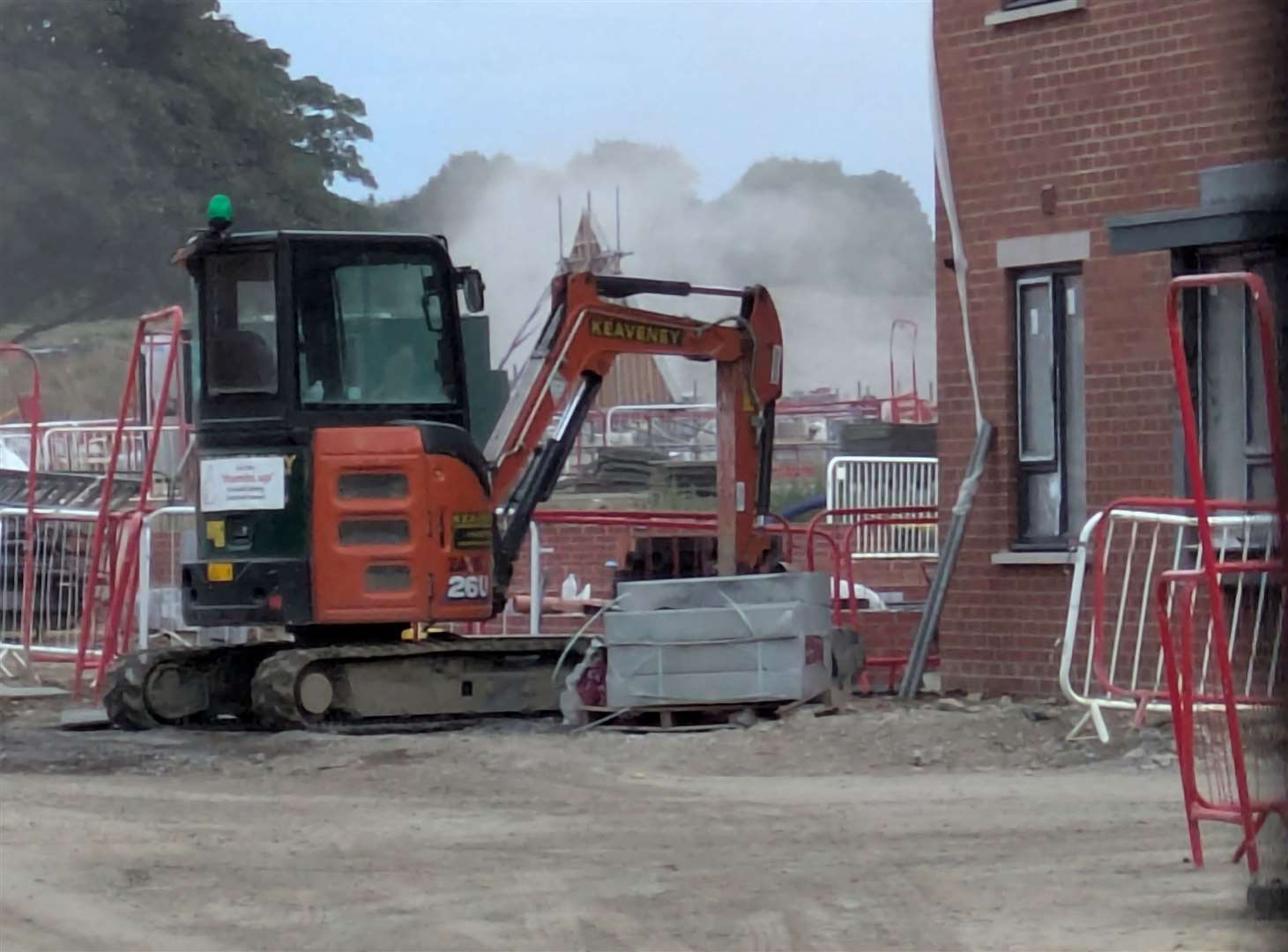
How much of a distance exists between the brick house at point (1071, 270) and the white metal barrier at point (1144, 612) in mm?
386

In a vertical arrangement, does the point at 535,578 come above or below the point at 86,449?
below

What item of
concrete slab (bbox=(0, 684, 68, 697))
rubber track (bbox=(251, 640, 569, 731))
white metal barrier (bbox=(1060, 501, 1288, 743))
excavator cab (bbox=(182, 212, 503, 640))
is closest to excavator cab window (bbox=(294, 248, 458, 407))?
excavator cab (bbox=(182, 212, 503, 640))

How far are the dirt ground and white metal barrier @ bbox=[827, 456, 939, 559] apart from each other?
8760 mm

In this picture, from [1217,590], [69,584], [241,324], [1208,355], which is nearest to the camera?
[1217,590]

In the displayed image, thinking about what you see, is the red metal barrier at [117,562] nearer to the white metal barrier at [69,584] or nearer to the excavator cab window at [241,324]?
the white metal barrier at [69,584]

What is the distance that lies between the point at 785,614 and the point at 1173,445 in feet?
8.91

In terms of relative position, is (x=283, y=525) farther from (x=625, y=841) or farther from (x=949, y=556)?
(x=625, y=841)

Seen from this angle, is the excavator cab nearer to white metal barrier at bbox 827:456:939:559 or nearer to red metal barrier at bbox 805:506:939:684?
red metal barrier at bbox 805:506:939:684

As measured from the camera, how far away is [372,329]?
14.6 metres

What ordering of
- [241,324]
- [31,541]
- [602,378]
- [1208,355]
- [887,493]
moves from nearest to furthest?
[1208,355]
[241,324]
[602,378]
[31,541]
[887,493]

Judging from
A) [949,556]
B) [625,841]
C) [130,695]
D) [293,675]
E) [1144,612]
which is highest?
[949,556]

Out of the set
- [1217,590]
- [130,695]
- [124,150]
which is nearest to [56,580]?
[130,695]

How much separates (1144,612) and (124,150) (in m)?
36.7

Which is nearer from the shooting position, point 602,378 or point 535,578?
point 602,378
